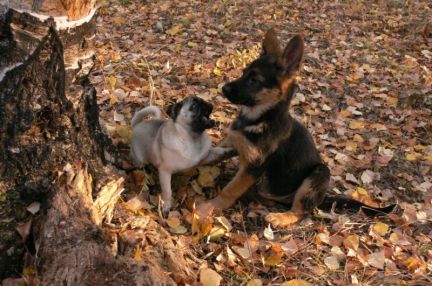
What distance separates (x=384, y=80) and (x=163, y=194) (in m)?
4.73

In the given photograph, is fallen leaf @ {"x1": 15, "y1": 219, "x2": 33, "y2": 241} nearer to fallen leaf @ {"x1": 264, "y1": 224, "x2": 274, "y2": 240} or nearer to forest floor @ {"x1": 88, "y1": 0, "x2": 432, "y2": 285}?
forest floor @ {"x1": 88, "y1": 0, "x2": 432, "y2": 285}

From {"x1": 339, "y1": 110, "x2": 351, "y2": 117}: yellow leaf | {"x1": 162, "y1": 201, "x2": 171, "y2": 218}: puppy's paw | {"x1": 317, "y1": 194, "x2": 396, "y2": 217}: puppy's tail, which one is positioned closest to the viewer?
{"x1": 162, "y1": 201, "x2": 171, "y2": 218}: puppy's paw

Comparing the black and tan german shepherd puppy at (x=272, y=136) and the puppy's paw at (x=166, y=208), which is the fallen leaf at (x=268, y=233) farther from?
the puppy's paw at (x=166, y=208)

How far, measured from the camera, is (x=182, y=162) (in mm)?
4039

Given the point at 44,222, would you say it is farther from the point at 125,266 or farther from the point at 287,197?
the point at 287,197

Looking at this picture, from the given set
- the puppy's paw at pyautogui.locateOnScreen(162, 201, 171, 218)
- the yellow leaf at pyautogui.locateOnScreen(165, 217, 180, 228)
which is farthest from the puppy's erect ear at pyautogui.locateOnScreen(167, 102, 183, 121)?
the yellow leaf at pyautogui.locateOnScreen(165, 217, 180, 228)

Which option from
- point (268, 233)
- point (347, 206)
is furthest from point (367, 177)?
point (268, 233)

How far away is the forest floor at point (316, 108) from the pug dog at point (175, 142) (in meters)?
0.19

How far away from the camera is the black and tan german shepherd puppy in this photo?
405 cm

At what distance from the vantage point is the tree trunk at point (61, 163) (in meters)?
2.64

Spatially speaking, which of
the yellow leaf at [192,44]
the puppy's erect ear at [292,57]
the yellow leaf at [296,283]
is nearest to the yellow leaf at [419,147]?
the puppy's erect ear at [292,57]

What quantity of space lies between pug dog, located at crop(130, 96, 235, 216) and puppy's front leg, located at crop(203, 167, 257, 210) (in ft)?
1.22

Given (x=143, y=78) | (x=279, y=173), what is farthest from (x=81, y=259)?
(x=143, y=78)

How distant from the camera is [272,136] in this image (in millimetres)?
4160
